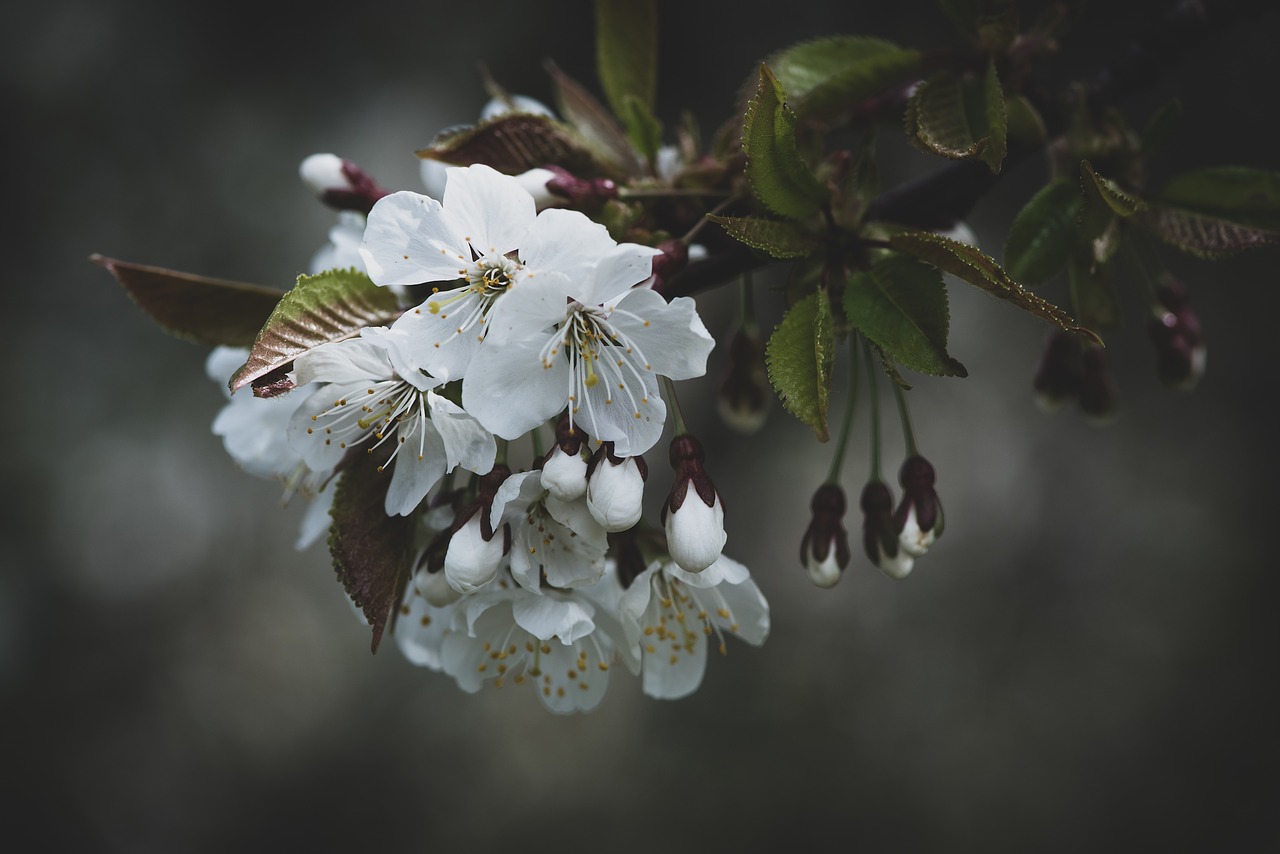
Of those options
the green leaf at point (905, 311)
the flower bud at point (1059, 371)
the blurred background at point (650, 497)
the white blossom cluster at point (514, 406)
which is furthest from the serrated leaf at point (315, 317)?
the blurred background at point (650, 497)

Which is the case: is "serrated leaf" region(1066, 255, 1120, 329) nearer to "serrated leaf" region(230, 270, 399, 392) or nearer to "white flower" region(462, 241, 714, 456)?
"white flower" region(462, 241, 714, 456)

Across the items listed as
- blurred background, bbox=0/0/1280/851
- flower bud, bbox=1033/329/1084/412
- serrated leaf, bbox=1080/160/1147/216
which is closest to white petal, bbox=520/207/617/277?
serrated leaf, bbox=1080/160/1147/216

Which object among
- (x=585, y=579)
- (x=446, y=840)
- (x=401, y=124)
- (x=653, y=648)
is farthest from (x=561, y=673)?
(x=401, y=124)

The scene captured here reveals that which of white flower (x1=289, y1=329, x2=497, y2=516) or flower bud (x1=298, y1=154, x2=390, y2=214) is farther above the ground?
flower bud (x1=298, y1=154, x2=390, y2=214)

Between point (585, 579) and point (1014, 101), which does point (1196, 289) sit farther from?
point (585, 579)

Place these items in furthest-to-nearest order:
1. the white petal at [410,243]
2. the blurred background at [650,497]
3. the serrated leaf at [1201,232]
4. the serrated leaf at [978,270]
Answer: the blurred background at [650,497]
the serrated leaf at [1201,232]
the white petal at [410,243]
the serrated leaf at [978,270]

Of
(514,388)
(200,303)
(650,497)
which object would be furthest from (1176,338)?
(650,497)

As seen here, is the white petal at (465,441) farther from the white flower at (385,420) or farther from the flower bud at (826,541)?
the flower bud at (826,541)
